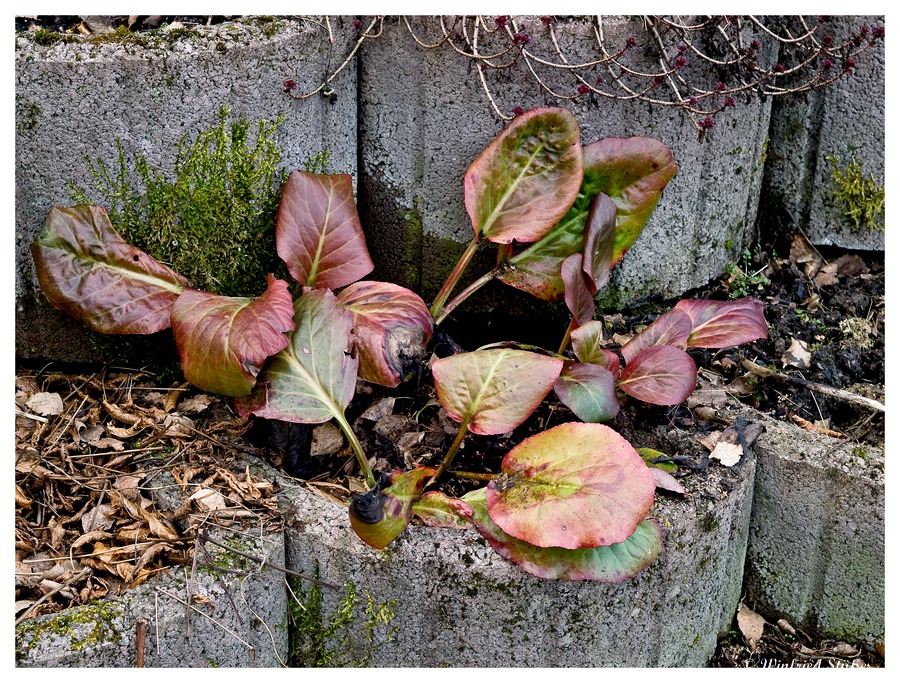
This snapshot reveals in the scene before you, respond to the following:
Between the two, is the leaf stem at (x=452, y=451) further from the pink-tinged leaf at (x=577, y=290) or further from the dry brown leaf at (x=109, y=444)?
the dry brown leaf at (x=109, y=444)

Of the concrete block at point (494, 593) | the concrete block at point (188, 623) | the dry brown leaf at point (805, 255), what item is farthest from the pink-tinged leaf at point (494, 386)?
the dry brown leaf at point (805, 255)

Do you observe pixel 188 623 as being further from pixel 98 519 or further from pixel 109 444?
pixel 109 444

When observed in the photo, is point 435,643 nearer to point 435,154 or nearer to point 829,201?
point 435,154

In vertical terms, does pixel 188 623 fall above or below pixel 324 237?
below

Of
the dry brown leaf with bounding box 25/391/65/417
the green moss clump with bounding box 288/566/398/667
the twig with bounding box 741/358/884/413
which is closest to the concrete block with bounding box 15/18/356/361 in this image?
the dry brown leaf with bounding box 25/391/65/417

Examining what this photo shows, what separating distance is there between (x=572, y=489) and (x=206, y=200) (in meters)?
1.06

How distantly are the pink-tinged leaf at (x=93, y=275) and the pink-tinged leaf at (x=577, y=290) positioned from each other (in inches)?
34.6

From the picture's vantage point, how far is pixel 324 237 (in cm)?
209

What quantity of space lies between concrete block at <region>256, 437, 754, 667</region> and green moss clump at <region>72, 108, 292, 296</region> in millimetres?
573

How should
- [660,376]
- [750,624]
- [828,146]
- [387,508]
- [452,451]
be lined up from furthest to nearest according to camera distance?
[828,146], [750,624], [660,376], [452,451], [387,508]

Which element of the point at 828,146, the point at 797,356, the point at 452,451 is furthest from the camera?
the point at 828,146

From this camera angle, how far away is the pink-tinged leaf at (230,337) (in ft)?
5.96

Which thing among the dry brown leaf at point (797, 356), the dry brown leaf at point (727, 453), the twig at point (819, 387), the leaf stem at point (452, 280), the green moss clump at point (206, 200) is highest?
the green moss clump at point (206, 200)

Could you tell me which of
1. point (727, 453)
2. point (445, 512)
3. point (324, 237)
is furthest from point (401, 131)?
point (727, 453)
